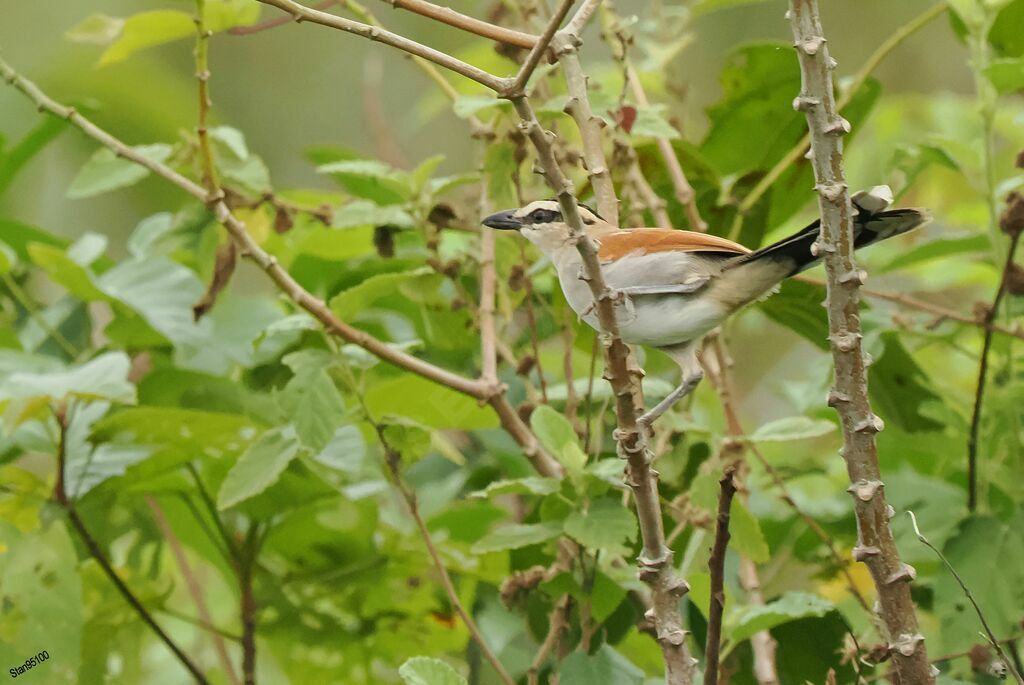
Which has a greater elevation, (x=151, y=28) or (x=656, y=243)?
(x=151, y=28)

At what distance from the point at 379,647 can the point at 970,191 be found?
7.69ft

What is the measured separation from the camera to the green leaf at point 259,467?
160 cm

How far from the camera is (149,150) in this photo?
1865 millimetres

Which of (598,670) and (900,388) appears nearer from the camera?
(598,670)

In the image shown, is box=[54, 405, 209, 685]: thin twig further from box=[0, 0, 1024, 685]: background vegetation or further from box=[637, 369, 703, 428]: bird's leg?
box=[637, 369, 703, 428]: bird's leg

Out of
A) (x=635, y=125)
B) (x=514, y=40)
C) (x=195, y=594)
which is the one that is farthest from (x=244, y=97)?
(x=514, y=40)

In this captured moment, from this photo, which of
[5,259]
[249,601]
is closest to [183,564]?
[249,601]

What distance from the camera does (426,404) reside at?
1872 millimetres

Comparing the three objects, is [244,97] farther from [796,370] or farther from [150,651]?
[150,651]

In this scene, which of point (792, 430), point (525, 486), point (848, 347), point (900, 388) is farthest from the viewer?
point (900, 388)

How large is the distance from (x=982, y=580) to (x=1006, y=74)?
2.38ft

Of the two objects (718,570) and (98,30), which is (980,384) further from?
(98,30)

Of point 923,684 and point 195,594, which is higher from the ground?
point 923,684

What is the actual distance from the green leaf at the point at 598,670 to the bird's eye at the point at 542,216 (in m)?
0.59
